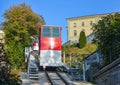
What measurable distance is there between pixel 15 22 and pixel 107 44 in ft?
77.2

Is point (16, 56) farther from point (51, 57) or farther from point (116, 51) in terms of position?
point (116, 51)

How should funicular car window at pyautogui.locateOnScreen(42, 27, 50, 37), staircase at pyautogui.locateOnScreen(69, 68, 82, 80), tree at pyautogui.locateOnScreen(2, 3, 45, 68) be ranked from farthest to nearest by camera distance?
tree at pyautogui.locateOnScreen(2, 3, 45, 68)
funicular car window at pyautogui.locateOnScreen(42, 27, 50, 37)
staircase at pyautogui.locateOnScreen(69, 68, 82, 80)

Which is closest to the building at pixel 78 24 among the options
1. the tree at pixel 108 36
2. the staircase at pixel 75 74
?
the staircase at pixel 75 74

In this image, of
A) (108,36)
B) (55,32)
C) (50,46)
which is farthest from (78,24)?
(108,36)

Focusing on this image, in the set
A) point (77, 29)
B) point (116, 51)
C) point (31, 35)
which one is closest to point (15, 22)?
point (31, 35)

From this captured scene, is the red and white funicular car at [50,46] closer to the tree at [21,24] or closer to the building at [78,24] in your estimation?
the tree at [21,24]

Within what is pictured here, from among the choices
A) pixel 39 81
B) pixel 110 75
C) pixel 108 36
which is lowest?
pixel 39 81

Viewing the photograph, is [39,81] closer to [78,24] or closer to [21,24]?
[21,24]

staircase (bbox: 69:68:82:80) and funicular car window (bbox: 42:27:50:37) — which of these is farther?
funicular car window (bbox: 42:27:50:37)

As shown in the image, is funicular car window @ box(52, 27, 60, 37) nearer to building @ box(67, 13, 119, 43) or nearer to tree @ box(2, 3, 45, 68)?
tree @ box(2, 3, 45, 68)

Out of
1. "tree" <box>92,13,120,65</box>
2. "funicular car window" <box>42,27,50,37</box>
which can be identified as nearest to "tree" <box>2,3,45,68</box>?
"funicular car window" <box>42,27,50,37</box>

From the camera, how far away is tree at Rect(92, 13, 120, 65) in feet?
76.6

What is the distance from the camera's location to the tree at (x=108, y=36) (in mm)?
23341

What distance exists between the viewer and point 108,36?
24531mm
